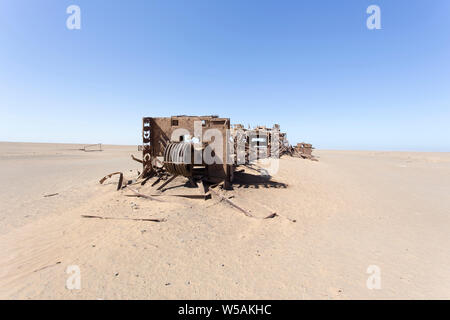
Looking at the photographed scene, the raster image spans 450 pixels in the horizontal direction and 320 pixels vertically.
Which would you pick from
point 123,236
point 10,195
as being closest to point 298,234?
point 123,236

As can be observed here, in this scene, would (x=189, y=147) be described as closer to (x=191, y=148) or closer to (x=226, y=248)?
(x=191, y=148)

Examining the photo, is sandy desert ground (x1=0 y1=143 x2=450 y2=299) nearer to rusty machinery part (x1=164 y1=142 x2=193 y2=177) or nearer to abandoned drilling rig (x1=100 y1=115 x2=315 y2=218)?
abandoned drilling rig (x1=100 y1=115 x2=315 y2=218)

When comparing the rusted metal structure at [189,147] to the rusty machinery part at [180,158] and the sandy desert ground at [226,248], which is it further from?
the sandy desert ground at [226,248]

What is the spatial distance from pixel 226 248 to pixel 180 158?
14.3 feet

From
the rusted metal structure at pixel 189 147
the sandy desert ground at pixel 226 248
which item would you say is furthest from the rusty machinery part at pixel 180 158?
the sandy desert ground at pixel 226 248

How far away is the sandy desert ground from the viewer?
338 centimetres

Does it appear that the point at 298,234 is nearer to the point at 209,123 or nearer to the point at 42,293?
the point at 42,293

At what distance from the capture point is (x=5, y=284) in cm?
350

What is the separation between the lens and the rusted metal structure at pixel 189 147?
8.12 meters

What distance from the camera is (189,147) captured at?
26.4 ft

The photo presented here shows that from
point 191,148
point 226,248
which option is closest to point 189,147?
point 191,148

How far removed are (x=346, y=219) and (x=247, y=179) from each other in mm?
4961

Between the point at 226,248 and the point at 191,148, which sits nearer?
the point at 226,248
